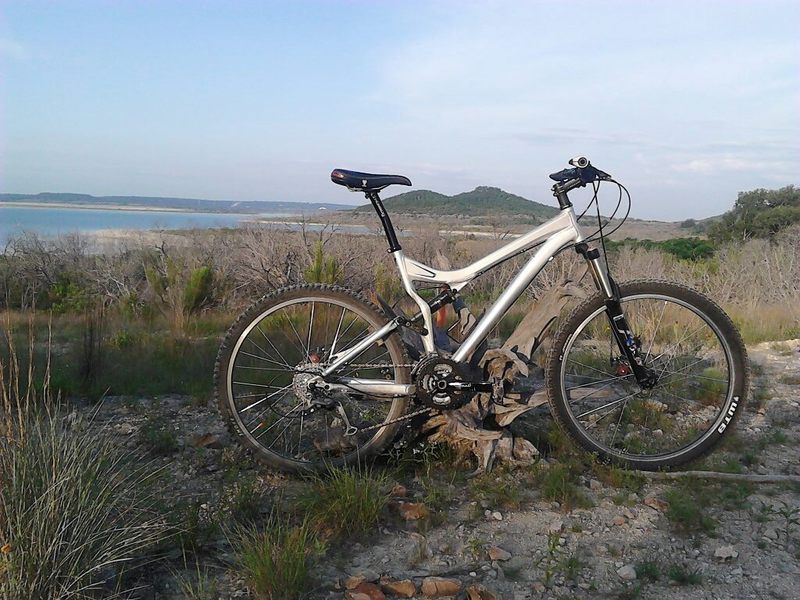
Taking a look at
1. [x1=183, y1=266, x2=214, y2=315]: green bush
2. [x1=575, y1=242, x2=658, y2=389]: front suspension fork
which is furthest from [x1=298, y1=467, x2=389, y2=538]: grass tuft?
[x1=183, y1=266, x2=214, y2=315]: green bush

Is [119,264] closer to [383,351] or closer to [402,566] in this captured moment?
[383,351]

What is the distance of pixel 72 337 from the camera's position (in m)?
7.14

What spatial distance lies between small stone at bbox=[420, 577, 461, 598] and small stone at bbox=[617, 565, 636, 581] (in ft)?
2.31

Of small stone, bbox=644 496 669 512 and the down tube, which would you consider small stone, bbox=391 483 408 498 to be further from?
small stone, bbox=644 496 669 512

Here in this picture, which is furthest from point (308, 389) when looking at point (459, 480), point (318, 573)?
point (318, 573)

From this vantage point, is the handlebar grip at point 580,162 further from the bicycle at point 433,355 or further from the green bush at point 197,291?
the green bush at point 197,291

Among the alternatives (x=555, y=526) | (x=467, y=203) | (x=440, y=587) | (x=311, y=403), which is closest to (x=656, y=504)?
(x=555, y=526)

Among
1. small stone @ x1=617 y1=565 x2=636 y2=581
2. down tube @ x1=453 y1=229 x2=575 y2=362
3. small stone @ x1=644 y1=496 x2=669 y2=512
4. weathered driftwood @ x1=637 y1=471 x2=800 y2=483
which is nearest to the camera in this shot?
small stone @ x1=617 y1=565 x2=636 y2=581

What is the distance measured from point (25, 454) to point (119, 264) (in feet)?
41.1

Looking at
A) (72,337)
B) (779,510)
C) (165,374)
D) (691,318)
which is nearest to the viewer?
(779,510)

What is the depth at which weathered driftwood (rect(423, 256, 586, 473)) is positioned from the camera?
3.61 metres

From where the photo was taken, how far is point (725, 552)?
2781 mm

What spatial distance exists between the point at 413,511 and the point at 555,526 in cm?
68

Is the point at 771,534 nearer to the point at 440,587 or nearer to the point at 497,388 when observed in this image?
the point at 497,388
